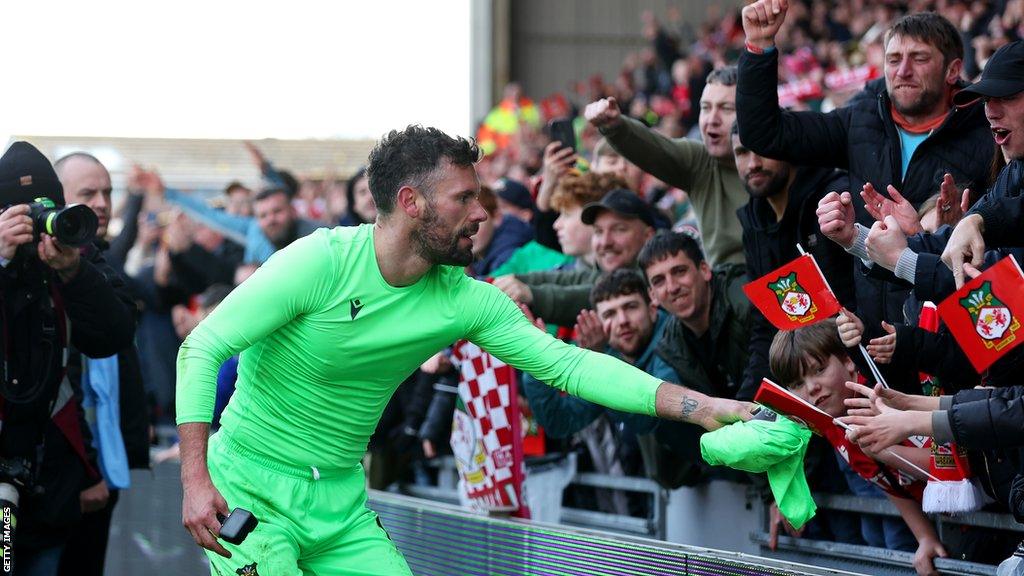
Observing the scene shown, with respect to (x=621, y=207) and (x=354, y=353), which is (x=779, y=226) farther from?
(x=354, y=353)

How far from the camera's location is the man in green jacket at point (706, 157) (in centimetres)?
646

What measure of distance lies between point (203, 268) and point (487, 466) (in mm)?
5279

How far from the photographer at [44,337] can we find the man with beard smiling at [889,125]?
9.34 ft

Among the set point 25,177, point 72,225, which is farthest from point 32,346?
point 25,177

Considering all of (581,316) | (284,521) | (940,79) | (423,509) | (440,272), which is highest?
(940,79)

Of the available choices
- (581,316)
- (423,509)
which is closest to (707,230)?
(581,316)

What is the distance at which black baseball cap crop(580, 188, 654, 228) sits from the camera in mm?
7016

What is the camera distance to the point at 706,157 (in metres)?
6.74

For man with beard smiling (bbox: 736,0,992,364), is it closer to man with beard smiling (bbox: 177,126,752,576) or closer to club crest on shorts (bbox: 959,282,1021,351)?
club crest on shorts (bbox: 959,282,1021,351)

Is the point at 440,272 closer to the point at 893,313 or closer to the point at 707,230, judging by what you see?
the point at 893,313

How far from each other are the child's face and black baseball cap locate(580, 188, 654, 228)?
209 centimetres

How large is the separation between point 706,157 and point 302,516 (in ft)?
10.3

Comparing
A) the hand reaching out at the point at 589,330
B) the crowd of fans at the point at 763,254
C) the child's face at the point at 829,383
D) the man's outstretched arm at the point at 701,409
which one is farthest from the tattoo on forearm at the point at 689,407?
the hand reaching out at the point at 589,330

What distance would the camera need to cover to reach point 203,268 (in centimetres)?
1130
